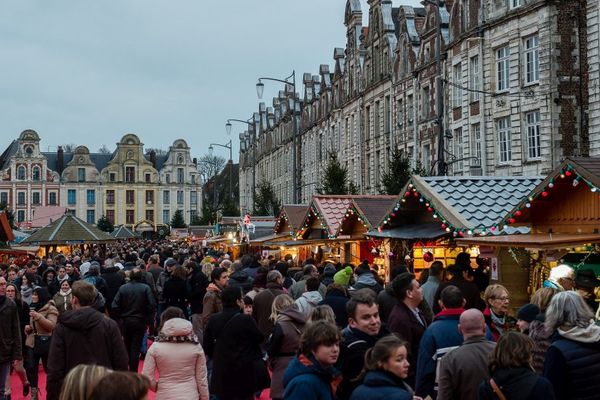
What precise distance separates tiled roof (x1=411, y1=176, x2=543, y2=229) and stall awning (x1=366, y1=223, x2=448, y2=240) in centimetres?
78

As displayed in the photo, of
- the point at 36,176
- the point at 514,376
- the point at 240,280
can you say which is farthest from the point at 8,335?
the point at 36,176

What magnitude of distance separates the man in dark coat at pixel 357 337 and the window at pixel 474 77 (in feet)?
83.2

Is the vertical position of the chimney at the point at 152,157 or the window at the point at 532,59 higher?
the chimney at the point at 152,157

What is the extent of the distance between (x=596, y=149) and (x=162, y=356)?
20.4 meters

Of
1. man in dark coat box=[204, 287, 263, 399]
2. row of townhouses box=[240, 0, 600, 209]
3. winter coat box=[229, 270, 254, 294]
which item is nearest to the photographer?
man in dark coat box=[204, 287, 263, 399]

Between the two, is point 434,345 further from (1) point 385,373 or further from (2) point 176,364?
(2) point 176,364

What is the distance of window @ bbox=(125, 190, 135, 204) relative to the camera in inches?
4075

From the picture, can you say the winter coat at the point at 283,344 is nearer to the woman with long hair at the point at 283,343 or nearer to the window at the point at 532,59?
the woman with long hair at the point at 283,343

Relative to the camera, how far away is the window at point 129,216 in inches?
4090

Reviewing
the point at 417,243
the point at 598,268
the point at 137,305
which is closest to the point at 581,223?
the point at 598,268

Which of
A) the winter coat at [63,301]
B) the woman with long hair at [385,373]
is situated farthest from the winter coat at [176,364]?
the winter coat at [63,301]

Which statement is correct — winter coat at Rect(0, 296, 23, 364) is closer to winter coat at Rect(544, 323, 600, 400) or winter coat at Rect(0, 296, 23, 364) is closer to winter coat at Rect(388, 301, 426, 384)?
winter coat at Rect(388, 301, 426, 384)

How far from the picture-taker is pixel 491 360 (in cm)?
555

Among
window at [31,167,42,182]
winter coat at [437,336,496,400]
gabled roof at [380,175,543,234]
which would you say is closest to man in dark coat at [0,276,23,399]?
winter coat at [437,336,496,400]
